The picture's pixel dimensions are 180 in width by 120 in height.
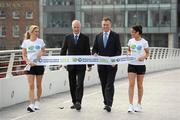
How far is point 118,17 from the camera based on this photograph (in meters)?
88.9

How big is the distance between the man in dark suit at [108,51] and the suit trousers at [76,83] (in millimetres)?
452

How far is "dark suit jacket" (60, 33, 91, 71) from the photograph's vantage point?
11.9m

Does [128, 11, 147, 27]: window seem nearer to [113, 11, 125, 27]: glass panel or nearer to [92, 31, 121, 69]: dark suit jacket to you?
[113, 11, 125, 27]: glass panel

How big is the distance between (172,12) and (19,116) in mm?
78437

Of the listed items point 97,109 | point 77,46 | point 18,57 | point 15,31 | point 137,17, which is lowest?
point 97,109

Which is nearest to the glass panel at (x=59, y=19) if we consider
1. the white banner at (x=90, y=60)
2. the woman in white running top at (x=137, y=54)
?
the white banner at (x=90, y=60)

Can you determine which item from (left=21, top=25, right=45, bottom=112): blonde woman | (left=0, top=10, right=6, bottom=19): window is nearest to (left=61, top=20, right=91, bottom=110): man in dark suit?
(left=21, top=25, right=45, bottom=112): blonde woman

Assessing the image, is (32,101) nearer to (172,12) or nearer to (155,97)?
(155,97)

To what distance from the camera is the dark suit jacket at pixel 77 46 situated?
1189cm

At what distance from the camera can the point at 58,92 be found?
16578 millimetres

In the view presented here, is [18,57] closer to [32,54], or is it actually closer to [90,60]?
[32,54]

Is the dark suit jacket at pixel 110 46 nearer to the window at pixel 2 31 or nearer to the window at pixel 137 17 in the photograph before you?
the window at pixel 137 17

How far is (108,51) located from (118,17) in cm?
7757

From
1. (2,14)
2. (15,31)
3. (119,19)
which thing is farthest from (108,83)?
(2,14)
